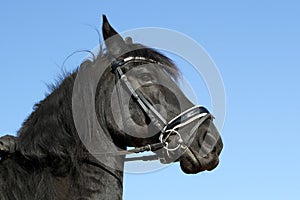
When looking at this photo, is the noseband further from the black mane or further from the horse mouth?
the black mane

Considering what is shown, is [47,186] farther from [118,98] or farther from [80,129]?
[118,98]

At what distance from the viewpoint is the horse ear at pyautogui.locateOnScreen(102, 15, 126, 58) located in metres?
8.86

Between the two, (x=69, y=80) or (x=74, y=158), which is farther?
(x=69, y=80)

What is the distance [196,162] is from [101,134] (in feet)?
4.19

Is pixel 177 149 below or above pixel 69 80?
below

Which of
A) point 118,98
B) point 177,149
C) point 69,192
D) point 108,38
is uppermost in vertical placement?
point 108,38

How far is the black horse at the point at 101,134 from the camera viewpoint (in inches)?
316

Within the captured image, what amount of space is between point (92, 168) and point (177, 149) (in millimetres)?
1098

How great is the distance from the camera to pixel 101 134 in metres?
8.39

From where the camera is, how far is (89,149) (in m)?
8.24

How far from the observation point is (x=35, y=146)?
806cm

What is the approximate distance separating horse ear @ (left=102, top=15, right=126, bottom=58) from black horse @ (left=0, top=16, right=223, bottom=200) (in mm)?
39

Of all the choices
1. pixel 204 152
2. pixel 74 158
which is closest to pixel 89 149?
pixel 74 158

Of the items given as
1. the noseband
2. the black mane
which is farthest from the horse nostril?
the black mane
